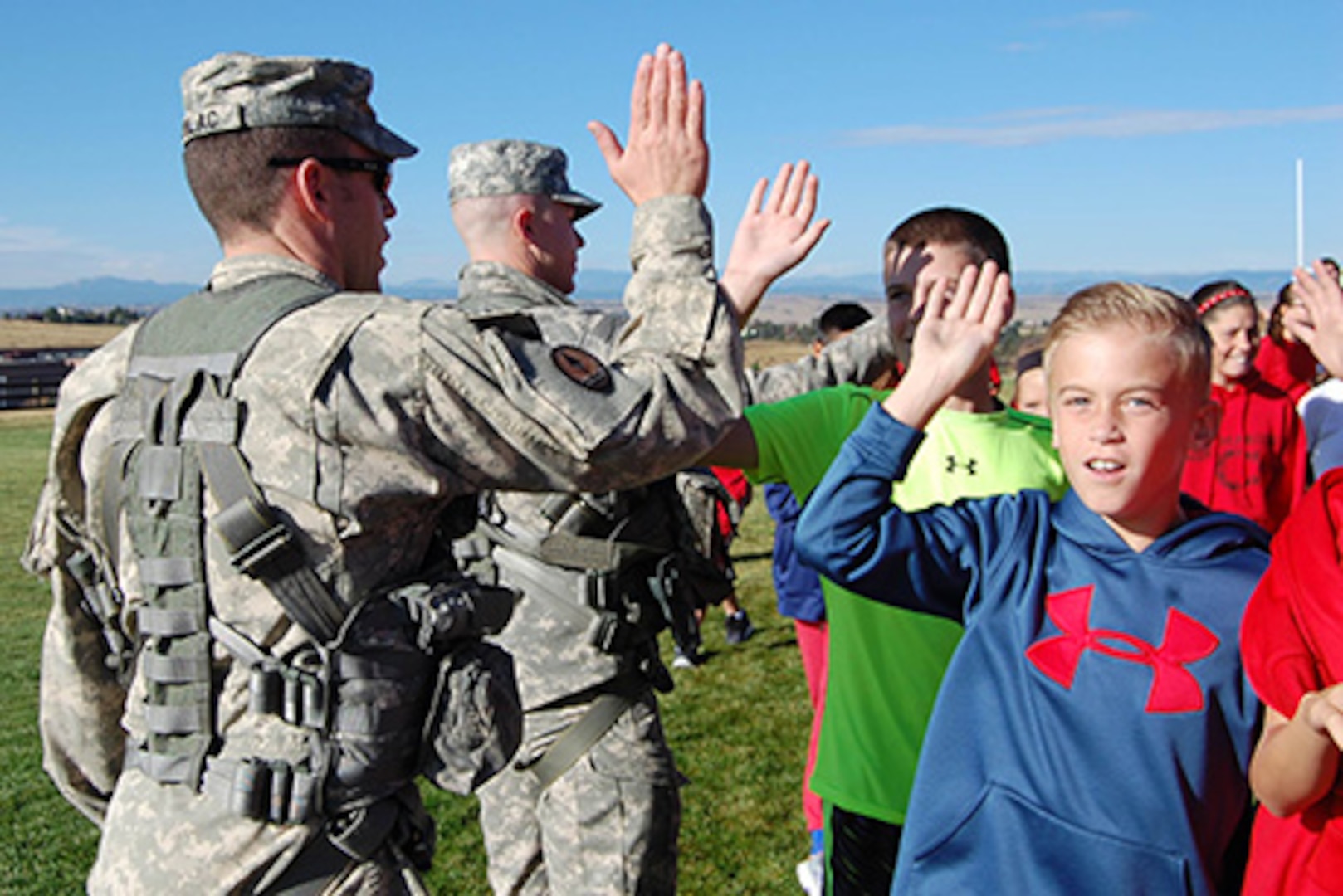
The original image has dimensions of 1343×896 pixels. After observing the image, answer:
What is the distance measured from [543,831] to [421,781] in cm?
291

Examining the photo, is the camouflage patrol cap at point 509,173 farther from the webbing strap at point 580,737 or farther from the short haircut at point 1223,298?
A: the short haircut at point 1223,298

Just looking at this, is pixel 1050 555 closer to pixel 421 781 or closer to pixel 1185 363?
pixel 1185 363

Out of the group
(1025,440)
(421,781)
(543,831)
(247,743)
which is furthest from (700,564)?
(421,781)

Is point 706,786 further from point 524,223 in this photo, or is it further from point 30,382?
point 30,382

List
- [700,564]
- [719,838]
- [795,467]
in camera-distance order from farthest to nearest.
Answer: [719,838] → [700,564] → [795,467]

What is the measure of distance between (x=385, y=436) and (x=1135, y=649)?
52.3 inches

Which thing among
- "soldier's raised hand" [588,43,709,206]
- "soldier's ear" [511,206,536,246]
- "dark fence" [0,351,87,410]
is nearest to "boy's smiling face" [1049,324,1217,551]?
"soldier's raised hand" [588,43,709,206]

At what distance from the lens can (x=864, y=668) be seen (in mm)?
2885

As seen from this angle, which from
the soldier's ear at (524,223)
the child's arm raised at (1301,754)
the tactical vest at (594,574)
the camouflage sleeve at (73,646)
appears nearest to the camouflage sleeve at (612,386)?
the camouflage sleeve at (73,646)

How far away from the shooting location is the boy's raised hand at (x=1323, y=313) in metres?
2.97

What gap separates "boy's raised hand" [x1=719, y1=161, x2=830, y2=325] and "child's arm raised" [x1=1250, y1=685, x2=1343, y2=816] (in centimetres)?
117

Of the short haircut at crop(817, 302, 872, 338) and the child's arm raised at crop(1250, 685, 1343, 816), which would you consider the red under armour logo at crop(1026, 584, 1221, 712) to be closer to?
the child's arm raised at crop(1250, 685, 1343, 816)

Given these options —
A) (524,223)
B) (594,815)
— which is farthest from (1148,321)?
(524,223)

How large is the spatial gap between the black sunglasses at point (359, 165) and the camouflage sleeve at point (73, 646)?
491mm
